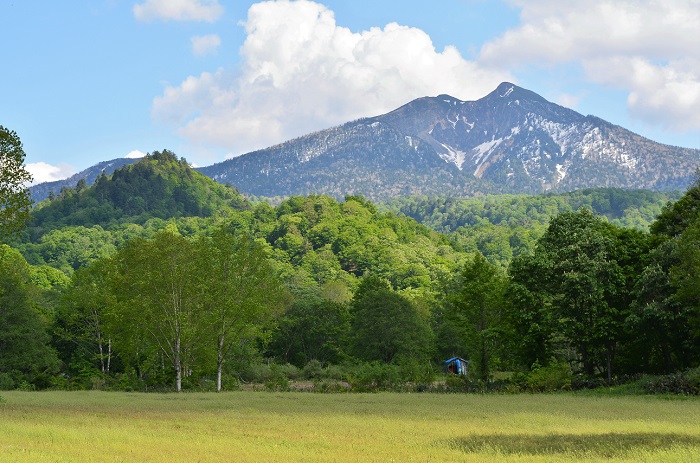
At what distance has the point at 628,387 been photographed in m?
48.0

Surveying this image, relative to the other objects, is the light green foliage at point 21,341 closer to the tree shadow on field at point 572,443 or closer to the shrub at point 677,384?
the shrub at point 677,384

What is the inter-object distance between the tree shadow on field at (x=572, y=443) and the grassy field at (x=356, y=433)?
0.11ft

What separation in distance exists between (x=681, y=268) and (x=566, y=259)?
32.6ft

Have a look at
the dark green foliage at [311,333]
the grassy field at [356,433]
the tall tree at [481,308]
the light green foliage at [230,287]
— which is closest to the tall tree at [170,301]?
the light green foliage at [230,287]

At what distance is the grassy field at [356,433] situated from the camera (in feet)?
65.0

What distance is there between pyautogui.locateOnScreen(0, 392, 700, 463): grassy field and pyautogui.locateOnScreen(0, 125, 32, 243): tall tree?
30.4 ft

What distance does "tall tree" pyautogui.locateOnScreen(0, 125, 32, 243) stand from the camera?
119 feet

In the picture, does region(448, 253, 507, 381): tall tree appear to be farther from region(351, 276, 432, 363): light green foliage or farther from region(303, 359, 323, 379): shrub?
region(351, 276, 432, 363): light green foliage

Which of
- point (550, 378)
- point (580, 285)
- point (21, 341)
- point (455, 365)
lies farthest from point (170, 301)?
point (455, 365)

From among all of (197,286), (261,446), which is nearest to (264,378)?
(197,286)

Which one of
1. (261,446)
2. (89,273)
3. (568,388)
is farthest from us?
(89,273)

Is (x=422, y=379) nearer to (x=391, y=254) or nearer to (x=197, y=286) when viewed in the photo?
(x=197, y=286)

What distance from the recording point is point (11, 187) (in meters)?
36.7

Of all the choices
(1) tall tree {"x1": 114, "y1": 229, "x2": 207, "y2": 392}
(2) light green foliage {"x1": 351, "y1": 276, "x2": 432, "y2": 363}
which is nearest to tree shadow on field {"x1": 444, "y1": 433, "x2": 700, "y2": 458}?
(1) tall tree {"x1": 114, "y1": 229, "x2": 207, "y2": 392}
